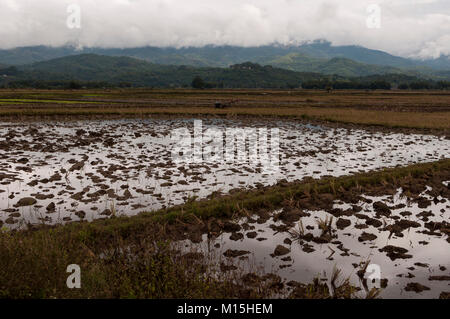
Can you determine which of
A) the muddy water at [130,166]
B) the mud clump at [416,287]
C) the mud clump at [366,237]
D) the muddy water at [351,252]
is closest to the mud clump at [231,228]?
the muddy water at [351,252]

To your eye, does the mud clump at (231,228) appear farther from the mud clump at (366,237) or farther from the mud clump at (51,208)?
the mud clump at (51,208)

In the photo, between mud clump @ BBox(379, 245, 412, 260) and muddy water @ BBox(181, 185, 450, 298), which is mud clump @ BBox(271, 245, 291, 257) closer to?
muddy water @ BBox(181, 185, 450, 298)

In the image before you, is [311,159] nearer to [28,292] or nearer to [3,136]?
[28,292]

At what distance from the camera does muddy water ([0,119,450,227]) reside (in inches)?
463

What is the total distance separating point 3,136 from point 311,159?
2570 centimetres

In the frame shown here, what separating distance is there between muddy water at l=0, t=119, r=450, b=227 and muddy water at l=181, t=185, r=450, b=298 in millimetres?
4025

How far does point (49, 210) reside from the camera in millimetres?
10953

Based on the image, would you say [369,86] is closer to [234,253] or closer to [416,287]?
[416,287]

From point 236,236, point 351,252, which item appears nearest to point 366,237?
point 351,252

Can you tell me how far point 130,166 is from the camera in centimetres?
1733

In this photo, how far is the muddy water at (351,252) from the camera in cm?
735

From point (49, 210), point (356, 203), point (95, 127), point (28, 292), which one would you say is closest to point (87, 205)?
point (49, 210)

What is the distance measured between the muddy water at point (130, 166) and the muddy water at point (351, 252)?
402cm

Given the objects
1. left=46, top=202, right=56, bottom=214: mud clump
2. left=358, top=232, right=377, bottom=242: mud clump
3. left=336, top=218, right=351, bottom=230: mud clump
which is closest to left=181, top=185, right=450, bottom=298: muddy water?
left=358, top=232, right=377, bottom=242: mud clump
